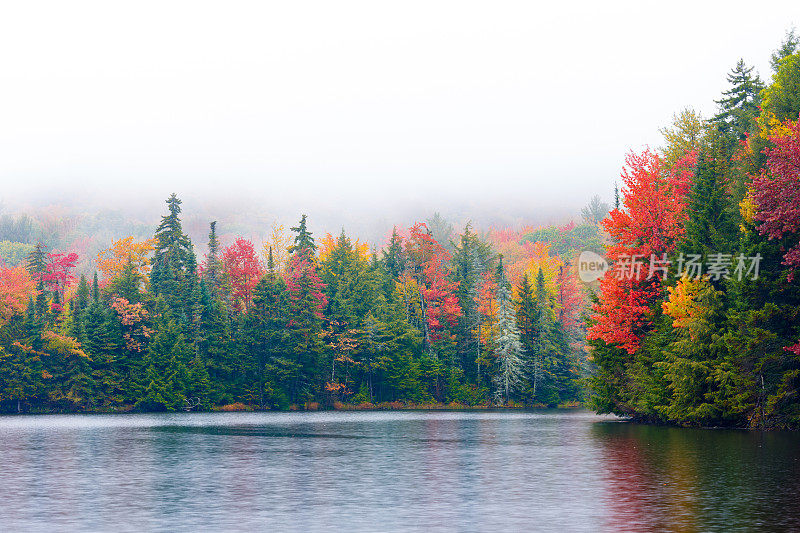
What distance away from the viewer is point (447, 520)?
2283 cm

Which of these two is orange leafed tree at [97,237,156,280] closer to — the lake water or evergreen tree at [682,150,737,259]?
the lake water

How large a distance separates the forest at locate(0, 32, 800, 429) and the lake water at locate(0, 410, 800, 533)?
8605 mm

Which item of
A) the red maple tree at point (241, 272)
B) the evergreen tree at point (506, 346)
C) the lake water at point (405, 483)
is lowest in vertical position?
the lake water at point (405, 483)

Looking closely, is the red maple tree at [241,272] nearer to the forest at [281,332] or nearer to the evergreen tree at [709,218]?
the forest at [281,332]

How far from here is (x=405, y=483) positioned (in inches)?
1211

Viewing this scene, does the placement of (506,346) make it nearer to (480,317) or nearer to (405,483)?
(480,317)

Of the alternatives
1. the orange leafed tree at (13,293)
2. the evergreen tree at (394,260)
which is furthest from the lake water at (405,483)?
the evergreen tree at (394,260)

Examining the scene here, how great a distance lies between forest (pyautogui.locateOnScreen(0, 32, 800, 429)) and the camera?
2149 inches

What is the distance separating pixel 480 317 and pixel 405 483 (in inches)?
3620

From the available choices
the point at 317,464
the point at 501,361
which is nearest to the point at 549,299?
the point at 501,361

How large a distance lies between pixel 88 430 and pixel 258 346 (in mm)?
51315

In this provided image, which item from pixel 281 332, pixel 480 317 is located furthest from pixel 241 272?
pixel 480 317

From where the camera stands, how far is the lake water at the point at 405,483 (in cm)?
2272

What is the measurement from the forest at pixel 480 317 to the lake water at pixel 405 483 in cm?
860
